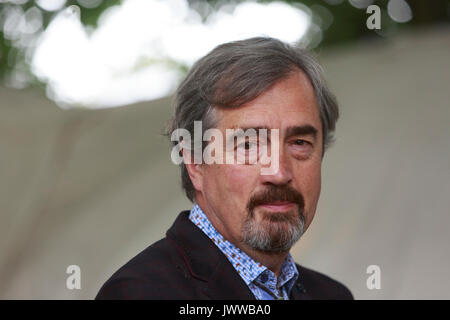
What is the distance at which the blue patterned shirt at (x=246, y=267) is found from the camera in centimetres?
160

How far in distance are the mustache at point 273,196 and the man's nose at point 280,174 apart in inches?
0.6

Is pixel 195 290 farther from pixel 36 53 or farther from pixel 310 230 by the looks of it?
pixel 36 53

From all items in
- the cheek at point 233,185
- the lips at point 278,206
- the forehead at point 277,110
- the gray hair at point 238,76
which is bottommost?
the lips at point 278,206

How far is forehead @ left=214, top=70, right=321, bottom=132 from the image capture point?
5.00 feet

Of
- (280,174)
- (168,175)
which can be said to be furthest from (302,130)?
(168,175)

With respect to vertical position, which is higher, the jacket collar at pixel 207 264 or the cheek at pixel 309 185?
A: the cheek at pixel 309 185

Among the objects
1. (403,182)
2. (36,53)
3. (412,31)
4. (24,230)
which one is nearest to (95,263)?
(24,230)

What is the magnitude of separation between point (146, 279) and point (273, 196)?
33 cm

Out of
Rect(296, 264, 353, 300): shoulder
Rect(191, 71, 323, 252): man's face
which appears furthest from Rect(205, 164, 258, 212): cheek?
Rect(296, 264, 353, 300): shoulder

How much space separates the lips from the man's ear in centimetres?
21

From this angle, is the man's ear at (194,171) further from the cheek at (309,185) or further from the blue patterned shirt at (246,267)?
the cheek at (309,185)

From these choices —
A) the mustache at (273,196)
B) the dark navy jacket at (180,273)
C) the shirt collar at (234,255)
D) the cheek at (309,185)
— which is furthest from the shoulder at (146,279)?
the cheek at (309,185)

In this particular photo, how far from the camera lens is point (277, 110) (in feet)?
5.02
